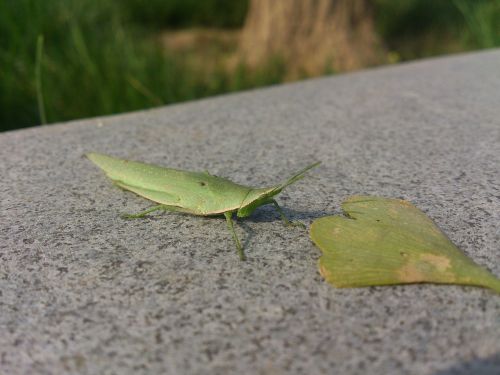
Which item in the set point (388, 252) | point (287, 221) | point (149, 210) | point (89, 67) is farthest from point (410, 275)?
point (89, 67)

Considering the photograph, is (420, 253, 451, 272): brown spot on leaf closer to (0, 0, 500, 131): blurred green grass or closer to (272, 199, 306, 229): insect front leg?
(272, 199, 306, 229): insect front leg

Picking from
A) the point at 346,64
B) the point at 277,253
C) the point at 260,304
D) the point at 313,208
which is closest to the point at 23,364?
the point at 260,304

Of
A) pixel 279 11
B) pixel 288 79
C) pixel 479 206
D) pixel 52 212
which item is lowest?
pixel 288 79

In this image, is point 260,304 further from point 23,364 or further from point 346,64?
point 346,64

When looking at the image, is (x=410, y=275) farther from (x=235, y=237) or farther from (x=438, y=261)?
(x=235, y=237)

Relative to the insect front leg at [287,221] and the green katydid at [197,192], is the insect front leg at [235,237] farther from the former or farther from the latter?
the insect front leg at [287,221]

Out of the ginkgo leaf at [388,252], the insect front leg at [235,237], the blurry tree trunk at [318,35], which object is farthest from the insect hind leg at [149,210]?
the blurry tree trunk at [318,35]
